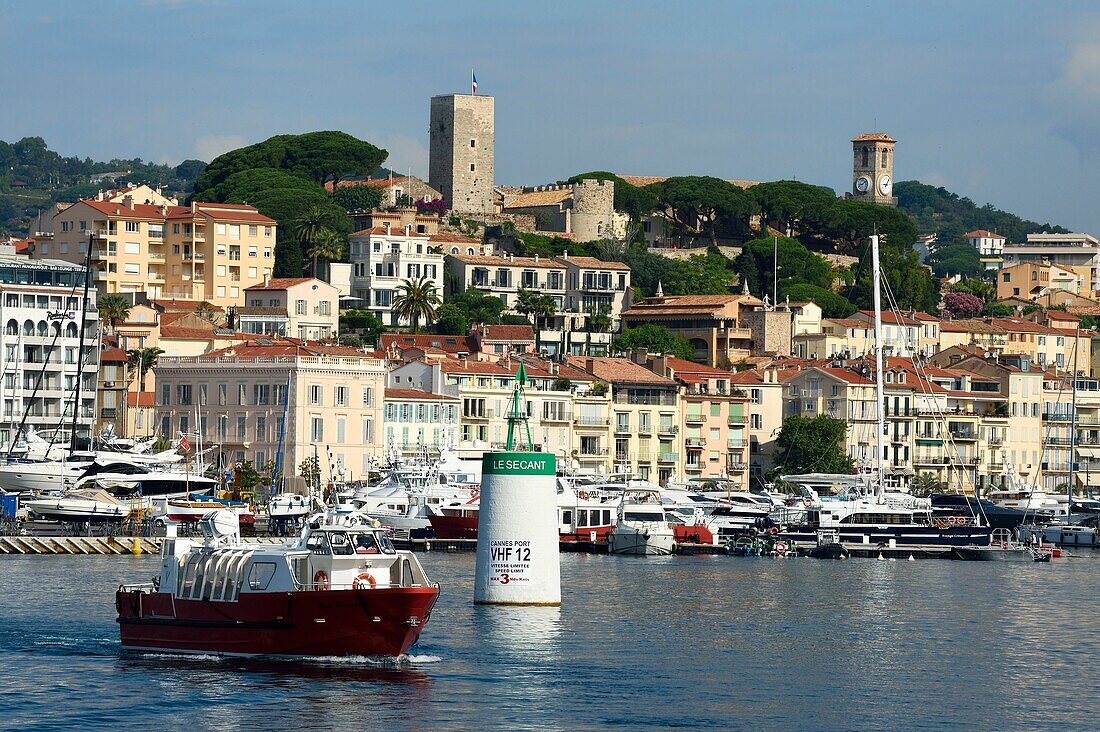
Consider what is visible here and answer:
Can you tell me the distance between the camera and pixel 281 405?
98.1 m

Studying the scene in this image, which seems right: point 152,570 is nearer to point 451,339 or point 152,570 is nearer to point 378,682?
point 378,682

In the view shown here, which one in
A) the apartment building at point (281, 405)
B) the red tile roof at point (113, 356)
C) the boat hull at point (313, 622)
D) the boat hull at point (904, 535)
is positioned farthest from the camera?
the red tile roof at point (113, 356)

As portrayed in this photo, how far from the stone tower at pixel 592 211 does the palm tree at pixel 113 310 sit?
52491mm

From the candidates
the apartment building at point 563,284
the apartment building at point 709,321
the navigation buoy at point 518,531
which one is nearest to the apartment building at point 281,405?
the apartment building at point 709,321

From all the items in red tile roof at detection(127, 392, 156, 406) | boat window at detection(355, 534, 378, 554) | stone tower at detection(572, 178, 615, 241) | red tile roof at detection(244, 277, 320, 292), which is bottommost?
boat window at detection(355, 534, 378, 554)

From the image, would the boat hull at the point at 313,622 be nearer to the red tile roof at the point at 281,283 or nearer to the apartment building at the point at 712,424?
the apartment building at the point at 712,424

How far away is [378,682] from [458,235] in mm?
116938

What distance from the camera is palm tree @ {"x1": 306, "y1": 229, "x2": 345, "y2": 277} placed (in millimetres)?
141875

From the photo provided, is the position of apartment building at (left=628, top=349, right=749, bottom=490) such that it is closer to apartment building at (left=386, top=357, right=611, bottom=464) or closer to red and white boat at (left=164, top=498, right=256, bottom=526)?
apartment building at (left=386, top=357, right=611, bottom=464)

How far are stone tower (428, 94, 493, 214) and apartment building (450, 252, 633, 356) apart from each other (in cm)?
2065

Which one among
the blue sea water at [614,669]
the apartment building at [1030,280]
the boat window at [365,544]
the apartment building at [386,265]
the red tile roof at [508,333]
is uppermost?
the apartment building at [1030,280]

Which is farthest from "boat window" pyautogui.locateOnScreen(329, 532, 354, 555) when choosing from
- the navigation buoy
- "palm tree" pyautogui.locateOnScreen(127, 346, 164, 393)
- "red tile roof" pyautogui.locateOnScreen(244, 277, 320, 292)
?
"red tile roof" pyautogui.locateOnScreen(244, 277, 320, 292)

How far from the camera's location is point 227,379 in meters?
100

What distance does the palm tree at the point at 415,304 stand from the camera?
5217 inches
